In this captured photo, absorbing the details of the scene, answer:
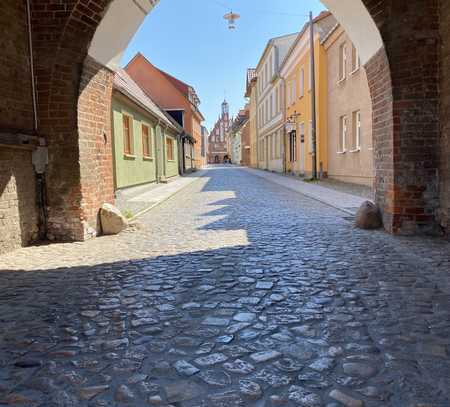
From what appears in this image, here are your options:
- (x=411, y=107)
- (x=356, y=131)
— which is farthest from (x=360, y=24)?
(x=356, y=131)

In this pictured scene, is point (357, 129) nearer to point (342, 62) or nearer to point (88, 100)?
point (342, 62)

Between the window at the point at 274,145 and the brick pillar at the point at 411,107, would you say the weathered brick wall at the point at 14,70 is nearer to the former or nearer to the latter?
the brick pillar at the point at 411,107

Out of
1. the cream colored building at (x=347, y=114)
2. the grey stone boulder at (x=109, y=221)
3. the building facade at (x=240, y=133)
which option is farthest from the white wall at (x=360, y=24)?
the building facade at (x=240, y=133)

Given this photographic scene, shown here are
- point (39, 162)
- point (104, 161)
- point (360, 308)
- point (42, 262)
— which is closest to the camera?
point (360, 308)

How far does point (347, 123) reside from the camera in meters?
16.8

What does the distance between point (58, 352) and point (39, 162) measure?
159 inches

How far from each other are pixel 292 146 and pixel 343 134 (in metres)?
9.22

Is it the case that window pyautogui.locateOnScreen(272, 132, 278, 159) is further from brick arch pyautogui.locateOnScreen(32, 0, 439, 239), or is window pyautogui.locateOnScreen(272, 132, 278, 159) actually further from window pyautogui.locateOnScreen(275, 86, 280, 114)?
brick arch pyautogui.locateOnScreen(32, 0, 439, 239)

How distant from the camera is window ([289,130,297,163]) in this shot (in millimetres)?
25500

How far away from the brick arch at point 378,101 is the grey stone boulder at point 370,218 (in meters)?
0.29

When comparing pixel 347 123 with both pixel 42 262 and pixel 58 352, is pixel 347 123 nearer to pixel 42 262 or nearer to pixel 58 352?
pixel 42 262

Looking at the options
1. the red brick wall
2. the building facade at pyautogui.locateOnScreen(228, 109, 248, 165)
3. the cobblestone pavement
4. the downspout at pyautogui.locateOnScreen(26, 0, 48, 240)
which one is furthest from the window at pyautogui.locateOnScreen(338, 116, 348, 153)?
the building facade at pyautogui.locateOnScreen(228, 109, 248, 165)

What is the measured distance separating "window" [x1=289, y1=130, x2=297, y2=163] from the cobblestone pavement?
20.4 meters

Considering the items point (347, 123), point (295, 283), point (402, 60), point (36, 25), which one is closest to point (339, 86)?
point (347, 123)
